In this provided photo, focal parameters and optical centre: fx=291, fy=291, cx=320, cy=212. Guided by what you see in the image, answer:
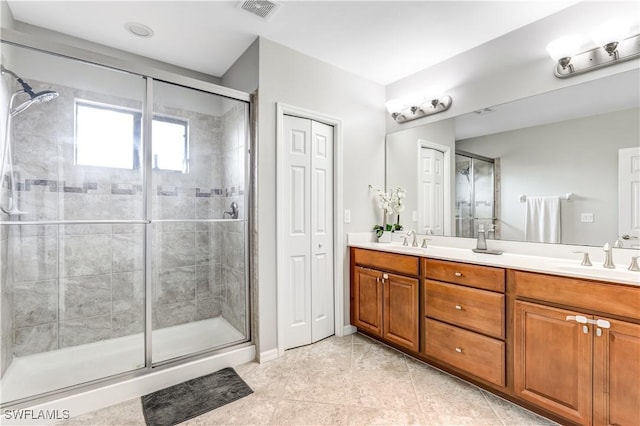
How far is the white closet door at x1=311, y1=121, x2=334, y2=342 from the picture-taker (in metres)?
2.71

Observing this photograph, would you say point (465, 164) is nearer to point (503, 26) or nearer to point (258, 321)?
point (503, 26)

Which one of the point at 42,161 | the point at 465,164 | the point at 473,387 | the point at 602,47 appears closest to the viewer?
the point at 602,47

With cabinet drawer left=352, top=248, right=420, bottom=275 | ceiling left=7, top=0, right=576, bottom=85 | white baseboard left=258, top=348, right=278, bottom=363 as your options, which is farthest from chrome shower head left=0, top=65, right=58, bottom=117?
cabinet drawer left=352, top=248, right=420, bottom=275

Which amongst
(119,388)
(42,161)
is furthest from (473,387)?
(42,161)

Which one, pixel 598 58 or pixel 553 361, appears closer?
pixel 553 361

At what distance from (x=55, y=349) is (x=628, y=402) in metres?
3.58

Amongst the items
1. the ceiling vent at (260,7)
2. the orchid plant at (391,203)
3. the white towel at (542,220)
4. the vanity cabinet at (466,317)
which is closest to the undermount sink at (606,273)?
the vanity cabinet at (466,317)

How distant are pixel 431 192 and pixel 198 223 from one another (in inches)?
87.5

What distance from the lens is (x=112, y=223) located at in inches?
88.4

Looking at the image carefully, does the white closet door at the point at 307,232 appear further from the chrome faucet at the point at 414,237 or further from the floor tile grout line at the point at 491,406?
the floor tile grout line at the point at 491,406

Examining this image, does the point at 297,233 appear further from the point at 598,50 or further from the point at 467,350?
the point at 598,50

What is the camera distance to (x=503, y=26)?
2193 mm

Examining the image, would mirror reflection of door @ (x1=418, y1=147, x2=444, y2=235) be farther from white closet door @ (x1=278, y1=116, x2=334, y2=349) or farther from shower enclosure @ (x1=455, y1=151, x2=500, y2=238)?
white closet door @ (x1=278, y1=116, x2=334, y2=349)

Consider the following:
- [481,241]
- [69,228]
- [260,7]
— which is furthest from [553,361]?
[69,228]
